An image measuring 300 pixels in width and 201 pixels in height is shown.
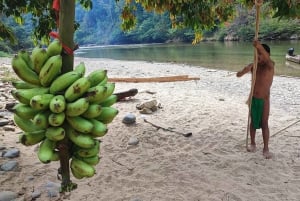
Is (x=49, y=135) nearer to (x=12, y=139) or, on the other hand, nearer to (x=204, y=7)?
(x=204, y=7)

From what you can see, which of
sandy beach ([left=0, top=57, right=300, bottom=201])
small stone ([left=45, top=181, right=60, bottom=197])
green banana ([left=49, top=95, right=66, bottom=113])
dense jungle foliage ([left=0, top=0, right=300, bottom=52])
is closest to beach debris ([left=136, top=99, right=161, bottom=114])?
sandy beach ([left=0, top=57, right=300, bottom=201])

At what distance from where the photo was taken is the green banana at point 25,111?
1610mm

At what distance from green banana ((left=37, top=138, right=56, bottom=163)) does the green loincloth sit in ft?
13.4

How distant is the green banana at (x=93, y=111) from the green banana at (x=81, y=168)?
235 millimetres

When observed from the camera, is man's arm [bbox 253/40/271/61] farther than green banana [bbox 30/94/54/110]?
Yes

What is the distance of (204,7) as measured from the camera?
17.3 feet

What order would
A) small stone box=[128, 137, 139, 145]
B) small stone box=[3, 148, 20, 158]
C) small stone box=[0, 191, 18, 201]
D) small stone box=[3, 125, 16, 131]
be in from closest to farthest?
small stone box=[0, 191, 18, 201], small stone box=[3, 148, 20, 158], small stone box=[128, 137, 139, 145], small stone box=[3, 125, 16, 131]

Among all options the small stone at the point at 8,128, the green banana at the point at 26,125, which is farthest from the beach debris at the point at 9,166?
the green banana at the point at 26,125

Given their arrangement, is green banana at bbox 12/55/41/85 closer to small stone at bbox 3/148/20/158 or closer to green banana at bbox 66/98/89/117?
green banana at bbox 66/98/89/117

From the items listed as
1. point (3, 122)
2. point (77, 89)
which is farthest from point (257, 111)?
point (3, 122)

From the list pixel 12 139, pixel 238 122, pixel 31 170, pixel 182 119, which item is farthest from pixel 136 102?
pixel 31 170

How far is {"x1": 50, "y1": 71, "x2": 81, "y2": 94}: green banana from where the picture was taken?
1.52 meters

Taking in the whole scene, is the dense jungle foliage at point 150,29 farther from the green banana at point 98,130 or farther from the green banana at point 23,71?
the green banana at point 23,71

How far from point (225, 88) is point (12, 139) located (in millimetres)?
8686
